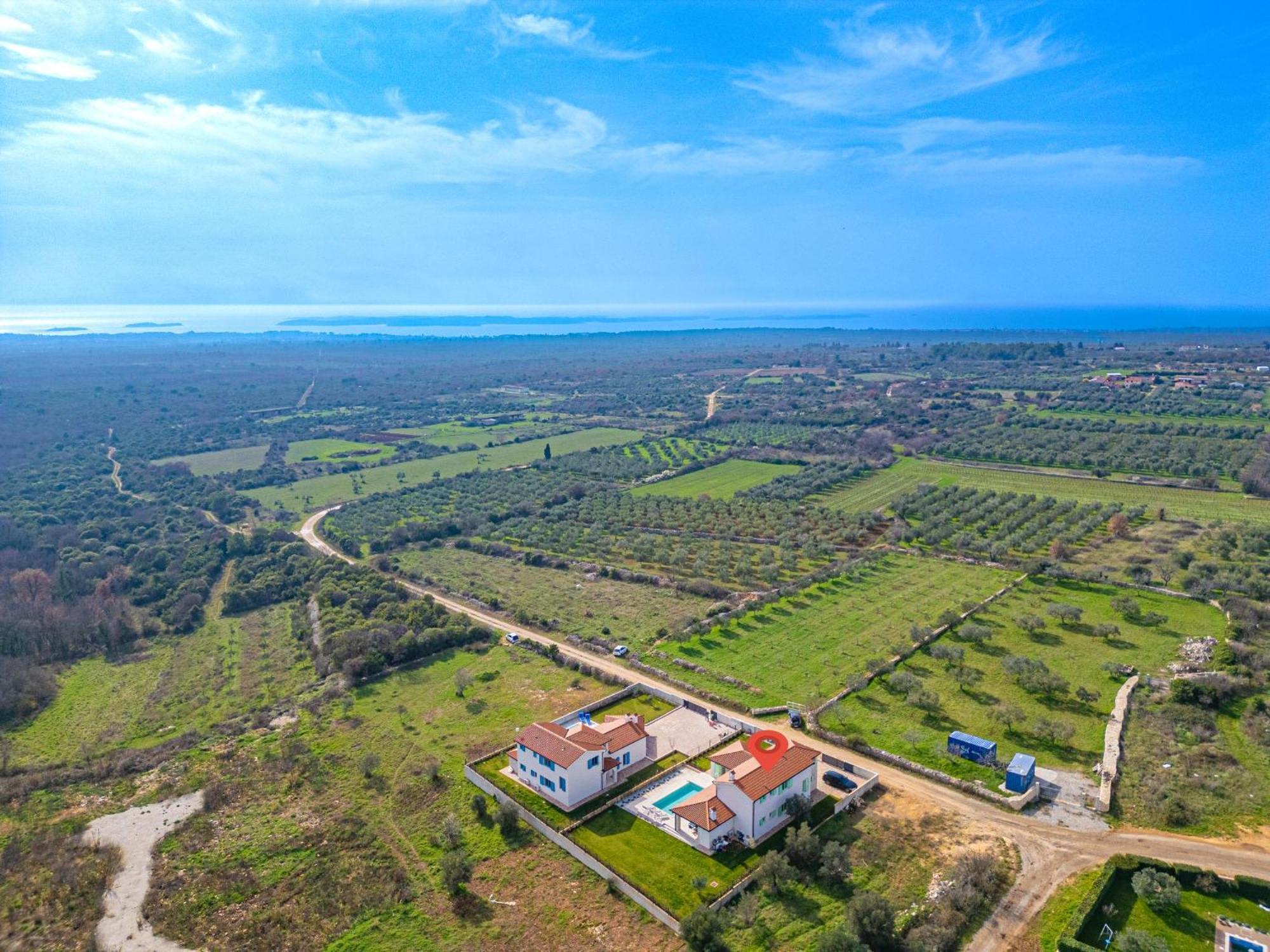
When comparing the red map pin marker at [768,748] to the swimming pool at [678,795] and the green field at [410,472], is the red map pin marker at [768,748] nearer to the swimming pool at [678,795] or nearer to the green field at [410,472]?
the swimming pool at [678,795]

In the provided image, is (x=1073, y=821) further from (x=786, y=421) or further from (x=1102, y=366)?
(x=1102, y=366)

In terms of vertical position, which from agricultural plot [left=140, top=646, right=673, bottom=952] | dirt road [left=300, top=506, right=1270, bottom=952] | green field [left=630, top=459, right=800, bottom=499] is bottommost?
agricultural plot [left=140, top=646, right=673, bottom=952]

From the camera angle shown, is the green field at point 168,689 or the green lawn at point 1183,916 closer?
the green lawn at point 1183,916

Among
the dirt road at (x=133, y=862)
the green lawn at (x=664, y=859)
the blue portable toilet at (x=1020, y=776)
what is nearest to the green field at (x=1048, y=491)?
the blue portable toilet at (x=1020, y=776)

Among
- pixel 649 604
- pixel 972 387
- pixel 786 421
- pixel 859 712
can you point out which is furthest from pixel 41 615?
pixel 972 387

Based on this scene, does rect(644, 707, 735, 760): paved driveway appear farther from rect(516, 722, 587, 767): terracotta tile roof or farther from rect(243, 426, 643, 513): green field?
rect(243, 426, 643, 513): green field

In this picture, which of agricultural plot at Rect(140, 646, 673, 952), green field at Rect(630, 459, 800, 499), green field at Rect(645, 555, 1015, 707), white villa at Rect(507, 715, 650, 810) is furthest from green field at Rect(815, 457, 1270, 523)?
agricultural plot at Rect(140, 646, 673, 952)
